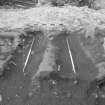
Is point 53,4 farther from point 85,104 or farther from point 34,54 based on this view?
point 85,104

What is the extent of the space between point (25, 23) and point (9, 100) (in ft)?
11.0

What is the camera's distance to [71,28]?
19.8 feet

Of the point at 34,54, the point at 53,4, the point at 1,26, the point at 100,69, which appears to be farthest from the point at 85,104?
the point at 53,4

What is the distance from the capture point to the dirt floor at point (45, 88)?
3.45 meters

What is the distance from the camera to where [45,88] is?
3666 mm

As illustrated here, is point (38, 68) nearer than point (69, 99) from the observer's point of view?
Result: No

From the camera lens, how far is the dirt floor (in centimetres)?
345

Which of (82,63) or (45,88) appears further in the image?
(82,63)

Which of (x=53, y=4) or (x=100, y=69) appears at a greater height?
(x=100, y=69)

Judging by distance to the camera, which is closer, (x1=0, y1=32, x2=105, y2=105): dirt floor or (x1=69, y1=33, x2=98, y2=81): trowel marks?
(x1=0, y1=32, x2=105, y2=105): dirt floor

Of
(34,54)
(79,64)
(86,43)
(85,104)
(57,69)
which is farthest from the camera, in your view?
(86,43)

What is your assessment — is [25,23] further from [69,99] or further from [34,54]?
[69,99]

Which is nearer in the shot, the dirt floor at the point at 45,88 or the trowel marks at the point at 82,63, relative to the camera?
the dirt floor at the point at 45,88

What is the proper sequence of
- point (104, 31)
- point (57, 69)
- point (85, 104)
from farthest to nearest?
1. point (104, 31)
2. point (57, 69)
3. point (85, 104)
